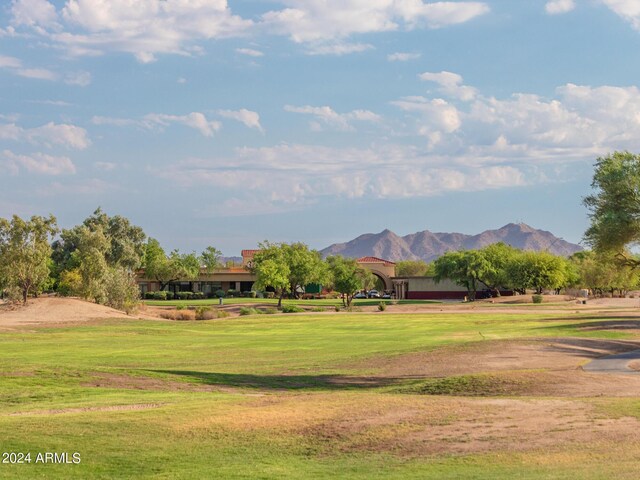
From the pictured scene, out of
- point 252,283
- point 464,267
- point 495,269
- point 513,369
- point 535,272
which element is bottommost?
point 513,369

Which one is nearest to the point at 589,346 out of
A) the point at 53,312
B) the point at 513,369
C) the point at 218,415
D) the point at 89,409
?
the point at 513,369

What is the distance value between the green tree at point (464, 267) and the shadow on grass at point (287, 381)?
98.2 meters

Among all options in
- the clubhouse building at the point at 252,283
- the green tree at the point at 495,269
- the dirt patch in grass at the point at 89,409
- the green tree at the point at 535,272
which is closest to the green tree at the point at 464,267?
the green tree at the point at 495,269

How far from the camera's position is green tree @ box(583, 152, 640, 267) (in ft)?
189

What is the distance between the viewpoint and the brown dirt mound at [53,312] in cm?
6394

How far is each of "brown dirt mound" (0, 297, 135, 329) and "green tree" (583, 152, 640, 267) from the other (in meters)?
40.1

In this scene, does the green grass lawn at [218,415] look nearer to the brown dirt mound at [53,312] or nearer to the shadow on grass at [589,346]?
the shadow on grass at [589,346]

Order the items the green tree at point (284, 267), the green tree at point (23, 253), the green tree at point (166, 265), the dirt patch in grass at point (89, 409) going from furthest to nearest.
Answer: the green tree at point (166, 265)
the green tree at point (284, 267)
the green tree at point (23, 253)
the dirt patch in grass at point (89, 409)

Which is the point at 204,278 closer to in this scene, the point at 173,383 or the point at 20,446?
the point at 173,383

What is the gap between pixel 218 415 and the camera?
19.4 m

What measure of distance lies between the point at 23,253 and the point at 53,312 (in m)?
6.97

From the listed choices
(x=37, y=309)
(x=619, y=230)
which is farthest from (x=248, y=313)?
(x=619, y=230)

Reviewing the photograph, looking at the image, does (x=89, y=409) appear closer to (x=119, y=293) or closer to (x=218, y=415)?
(x=218, y=415)

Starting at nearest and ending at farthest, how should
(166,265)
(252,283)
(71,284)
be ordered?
(71,284) → (166,265) → (252,283)
